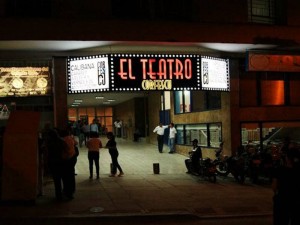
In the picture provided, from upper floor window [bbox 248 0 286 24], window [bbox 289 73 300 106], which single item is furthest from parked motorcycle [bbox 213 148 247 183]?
upper floor window [bbox 248 0 286 24]

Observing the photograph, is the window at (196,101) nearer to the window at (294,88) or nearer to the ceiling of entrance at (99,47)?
the window at (294,88)

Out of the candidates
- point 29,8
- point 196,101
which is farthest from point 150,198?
point 196,101

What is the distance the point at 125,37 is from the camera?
14.5 meters

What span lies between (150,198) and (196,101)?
10.1 metres

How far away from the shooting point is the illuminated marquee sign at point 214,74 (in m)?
15.7

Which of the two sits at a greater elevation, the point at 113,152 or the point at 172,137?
the point at 172,137

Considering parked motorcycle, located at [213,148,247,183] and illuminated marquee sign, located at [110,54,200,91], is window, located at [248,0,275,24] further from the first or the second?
parked motorcycle, located at [213,148,247,183]

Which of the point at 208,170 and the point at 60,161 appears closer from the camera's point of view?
the point at 60,161

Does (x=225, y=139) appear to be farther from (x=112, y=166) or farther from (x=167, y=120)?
(x=167, y=120)

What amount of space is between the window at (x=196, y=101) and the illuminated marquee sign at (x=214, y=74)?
1.89 metres

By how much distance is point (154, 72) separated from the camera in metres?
15.0

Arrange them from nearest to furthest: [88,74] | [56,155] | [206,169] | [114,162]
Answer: [56,155]
[88,74]
[206,169]
[114,162]

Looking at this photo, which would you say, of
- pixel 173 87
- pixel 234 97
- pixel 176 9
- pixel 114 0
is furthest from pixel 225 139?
pixel 114 0

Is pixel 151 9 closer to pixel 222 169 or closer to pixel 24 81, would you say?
pixel 24 81
